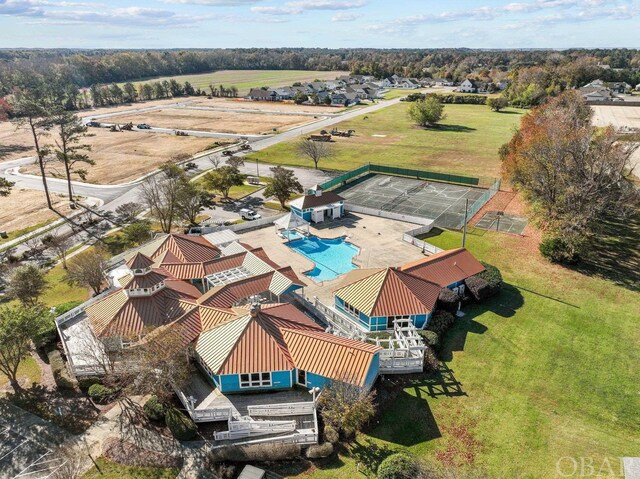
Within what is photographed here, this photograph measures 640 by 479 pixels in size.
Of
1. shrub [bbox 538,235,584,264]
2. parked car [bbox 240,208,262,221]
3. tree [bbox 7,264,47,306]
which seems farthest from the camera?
parked car [bbox 240,208,262,221]

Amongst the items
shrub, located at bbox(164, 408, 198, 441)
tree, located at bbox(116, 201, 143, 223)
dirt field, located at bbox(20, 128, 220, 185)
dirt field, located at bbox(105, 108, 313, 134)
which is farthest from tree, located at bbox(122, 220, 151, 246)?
dirt field, located at bbox(105, 108, 313, 134)

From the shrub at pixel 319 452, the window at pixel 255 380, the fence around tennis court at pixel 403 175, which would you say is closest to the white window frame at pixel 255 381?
the window at pixel 255 380

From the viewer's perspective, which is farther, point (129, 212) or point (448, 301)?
point (129, 212)

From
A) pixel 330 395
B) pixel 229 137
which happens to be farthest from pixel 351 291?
pixel 229 137

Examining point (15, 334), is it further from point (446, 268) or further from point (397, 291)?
point (446, 268)

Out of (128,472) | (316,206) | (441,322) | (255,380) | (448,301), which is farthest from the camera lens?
(316,206)

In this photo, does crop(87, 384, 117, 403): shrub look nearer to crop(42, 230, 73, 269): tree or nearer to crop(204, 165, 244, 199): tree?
crop(42, 230, 73, 269): tree

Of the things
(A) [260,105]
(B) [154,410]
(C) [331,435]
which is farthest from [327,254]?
(A) [260,105]

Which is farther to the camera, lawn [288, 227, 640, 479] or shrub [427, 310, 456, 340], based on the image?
shrub [427, 310, 456, 340]
